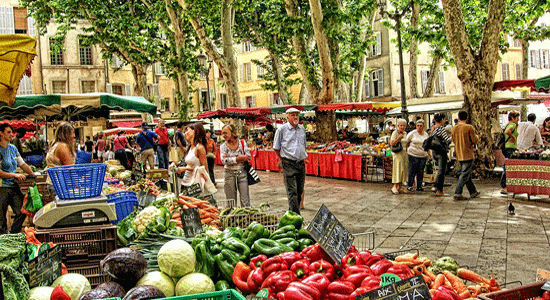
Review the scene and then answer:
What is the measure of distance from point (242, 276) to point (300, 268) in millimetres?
474

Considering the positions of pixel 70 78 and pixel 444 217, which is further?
pixel 70 78

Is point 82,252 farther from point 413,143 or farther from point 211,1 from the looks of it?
point 211,1

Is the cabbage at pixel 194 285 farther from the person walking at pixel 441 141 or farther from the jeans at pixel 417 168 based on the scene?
→ the jeans at pixel 417 168

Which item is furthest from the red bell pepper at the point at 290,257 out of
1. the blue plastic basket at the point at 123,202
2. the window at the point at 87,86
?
the window at the point at 87,86

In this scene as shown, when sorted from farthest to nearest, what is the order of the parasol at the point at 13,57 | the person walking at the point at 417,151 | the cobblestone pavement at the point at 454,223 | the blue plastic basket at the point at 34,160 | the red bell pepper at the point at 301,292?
the blue plastic basket at the point at 34,160 < the person walking at the point at 417,151 < the cobblestone pavement at the point at 454,223 < the parasol at the point at 13,57 < the red bell pepper at the point at 301,292

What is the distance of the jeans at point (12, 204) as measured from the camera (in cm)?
713

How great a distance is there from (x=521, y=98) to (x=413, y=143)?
8.81 metres

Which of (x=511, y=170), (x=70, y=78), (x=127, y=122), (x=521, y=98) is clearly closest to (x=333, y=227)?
(x=511, y=170)

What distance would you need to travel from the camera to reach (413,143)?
10.8m

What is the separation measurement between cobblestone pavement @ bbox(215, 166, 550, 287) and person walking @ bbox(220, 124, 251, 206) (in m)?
1.51

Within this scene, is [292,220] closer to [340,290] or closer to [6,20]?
[340,290]

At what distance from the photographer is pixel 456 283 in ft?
11.3

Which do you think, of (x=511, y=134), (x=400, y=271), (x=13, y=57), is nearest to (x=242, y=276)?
(x=400, y=271)

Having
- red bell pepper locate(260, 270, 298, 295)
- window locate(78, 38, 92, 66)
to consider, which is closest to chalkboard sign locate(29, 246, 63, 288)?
red bell pepper locate(260, 270, 298, 295)
